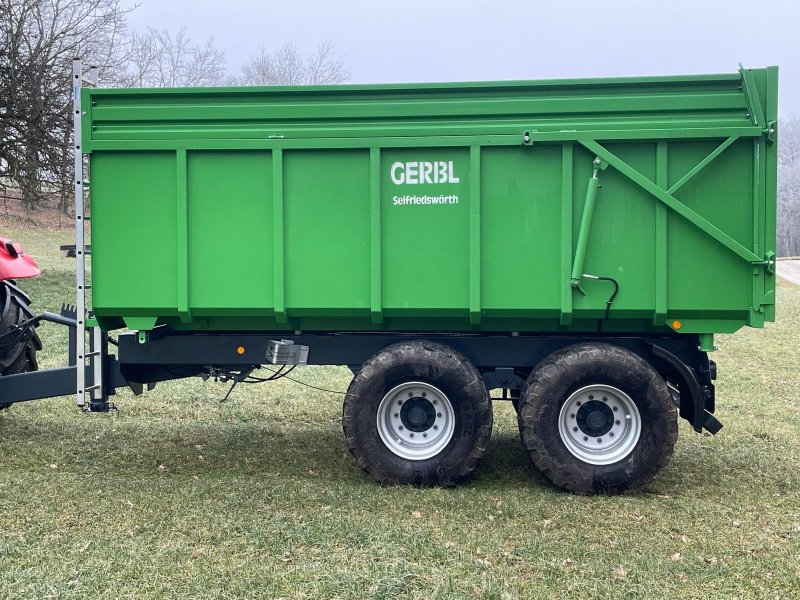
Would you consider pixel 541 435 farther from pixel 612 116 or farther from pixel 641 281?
pixel 612 116

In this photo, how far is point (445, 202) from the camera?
222 inches

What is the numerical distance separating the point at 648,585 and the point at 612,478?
1556 millimetres

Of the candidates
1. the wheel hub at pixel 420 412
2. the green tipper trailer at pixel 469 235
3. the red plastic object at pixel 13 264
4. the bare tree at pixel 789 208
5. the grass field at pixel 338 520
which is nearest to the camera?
the grass field at pixel 338 520

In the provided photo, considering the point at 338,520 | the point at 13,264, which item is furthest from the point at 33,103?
the point at 338,520

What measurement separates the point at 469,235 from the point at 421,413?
1.29 metres

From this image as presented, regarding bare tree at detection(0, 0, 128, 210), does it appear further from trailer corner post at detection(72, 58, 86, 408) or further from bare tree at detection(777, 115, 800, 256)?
bare tree at detection(777, 115, 800, 256)

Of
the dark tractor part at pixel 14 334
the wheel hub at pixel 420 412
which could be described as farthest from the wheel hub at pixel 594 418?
the dark tractor part at pixel 14 334

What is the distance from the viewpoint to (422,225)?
223 inches

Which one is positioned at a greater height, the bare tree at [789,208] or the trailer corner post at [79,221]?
the bare tree at [789,208]

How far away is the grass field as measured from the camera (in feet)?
13.4

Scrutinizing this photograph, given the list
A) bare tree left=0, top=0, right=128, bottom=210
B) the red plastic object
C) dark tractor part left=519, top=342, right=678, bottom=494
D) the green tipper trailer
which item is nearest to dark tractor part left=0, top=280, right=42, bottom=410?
the red plastic object

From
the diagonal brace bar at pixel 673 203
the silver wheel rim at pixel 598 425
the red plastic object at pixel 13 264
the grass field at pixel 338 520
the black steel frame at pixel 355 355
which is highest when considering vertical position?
the diagonal brace bar at pixel 673 203

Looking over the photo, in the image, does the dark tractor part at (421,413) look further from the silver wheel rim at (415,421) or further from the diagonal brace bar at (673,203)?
the diagonal brace bar at (673,203)

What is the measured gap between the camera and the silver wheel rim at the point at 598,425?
5656 mm
